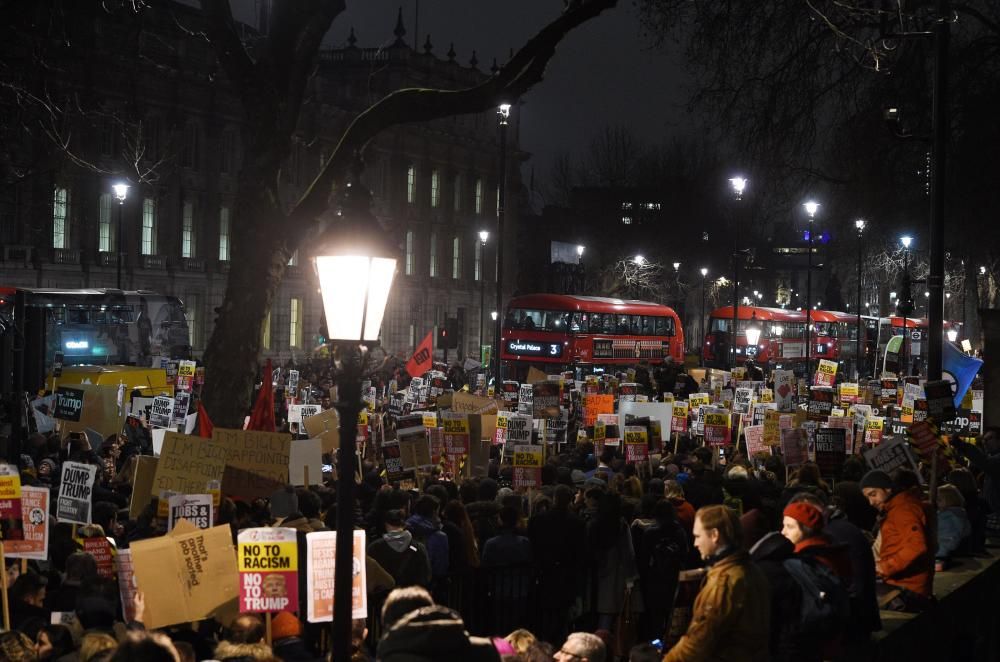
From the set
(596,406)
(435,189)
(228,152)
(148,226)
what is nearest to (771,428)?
(596,406)

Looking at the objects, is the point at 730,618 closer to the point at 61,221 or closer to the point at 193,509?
the point at 193,509

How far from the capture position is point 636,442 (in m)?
14.9

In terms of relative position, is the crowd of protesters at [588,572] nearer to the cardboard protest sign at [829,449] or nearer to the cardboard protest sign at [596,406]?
the cardboard protest sign at [829,449]

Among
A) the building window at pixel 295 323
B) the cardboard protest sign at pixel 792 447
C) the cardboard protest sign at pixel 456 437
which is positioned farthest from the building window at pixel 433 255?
the cardboard protest sign at pixel 456 437

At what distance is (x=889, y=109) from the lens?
14477 mm

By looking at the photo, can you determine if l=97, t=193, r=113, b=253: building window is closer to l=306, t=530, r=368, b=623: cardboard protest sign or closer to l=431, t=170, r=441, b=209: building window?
l=431, t=170, r=441, b=209: building window

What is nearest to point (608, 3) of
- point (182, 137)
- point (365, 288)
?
point (365, 288)

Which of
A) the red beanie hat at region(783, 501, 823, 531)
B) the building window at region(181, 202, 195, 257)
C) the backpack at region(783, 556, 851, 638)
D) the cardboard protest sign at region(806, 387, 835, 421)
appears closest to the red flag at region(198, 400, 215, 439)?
the red beanie hat at region(783, 501, 823, 531)

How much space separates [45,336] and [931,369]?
25.1 m

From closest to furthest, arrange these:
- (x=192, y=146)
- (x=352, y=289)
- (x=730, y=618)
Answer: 1. (x=730, y=618)
2. (x=352, y=289)
3. (x=192, y=146)

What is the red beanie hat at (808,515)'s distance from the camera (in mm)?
6332

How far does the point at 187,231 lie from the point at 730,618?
51.3 metres

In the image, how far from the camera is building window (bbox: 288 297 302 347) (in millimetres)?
59312

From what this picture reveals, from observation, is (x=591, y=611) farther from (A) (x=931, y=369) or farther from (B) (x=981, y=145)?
(B) (x=981, y=145)
